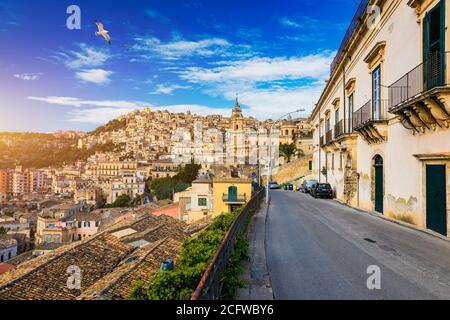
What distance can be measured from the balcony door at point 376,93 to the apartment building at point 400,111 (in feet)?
0.16

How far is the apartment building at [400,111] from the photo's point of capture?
9.59 metres

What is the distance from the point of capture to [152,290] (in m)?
5.02

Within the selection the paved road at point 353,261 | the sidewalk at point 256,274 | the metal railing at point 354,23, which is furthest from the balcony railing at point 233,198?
the sidewalk at point 256,274

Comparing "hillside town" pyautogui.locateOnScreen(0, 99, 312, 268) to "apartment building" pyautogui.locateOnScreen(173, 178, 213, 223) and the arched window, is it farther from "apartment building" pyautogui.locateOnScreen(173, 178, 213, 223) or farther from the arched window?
the arched window

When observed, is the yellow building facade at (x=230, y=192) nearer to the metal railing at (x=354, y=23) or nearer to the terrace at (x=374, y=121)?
the metal railing at (x=354, y=23)

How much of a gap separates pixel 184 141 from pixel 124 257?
18036 centimetres

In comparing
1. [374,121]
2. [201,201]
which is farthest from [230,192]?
[374,121]

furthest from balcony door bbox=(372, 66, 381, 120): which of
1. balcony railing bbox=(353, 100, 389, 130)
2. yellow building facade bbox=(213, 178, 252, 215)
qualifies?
yellow building facade bbox=(213, 178, 252, 215)

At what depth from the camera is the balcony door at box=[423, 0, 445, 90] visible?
9273 mm

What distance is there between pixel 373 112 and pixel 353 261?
1031cm

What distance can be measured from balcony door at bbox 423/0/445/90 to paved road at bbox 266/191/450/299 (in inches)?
185

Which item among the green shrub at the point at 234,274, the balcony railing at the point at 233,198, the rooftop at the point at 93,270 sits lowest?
the rooftop at the point at 93,270

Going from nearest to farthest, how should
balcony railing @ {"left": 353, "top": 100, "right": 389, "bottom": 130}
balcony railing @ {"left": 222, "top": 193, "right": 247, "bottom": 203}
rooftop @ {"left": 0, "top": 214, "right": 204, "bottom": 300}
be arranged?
rooftop @ {"left": 0, "top": 214, "right": 204, "bottom": 300} < balcony railing @ {"left": 353, "top": 100, "right": 389, "bottom": 130} < balcony railing @ {"left": 222, "top": 193, "right": 247, "bottom": 203}

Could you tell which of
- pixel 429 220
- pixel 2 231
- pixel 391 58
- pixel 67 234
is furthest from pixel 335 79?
pixel 2 231
